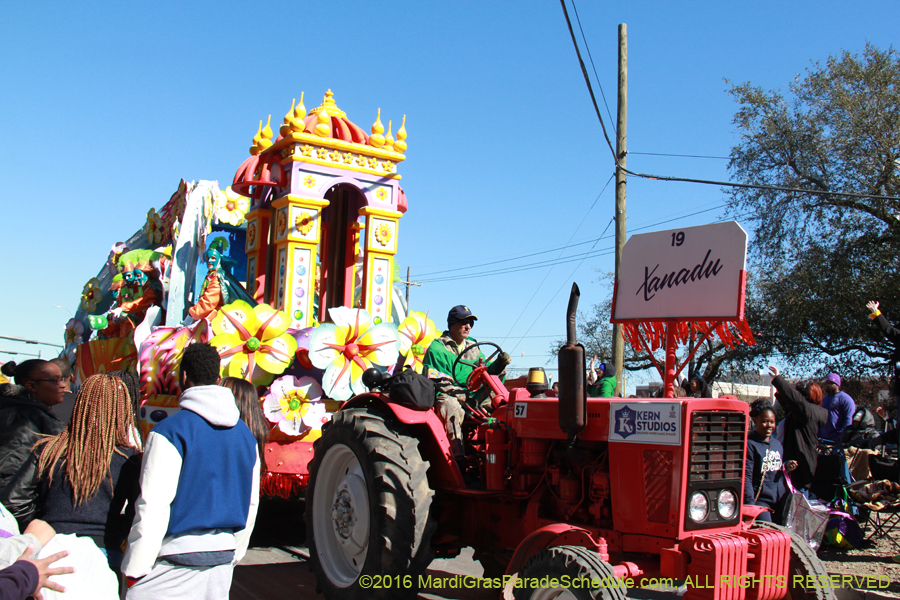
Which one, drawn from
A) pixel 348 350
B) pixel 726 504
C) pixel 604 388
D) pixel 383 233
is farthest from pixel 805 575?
pixel 383 233

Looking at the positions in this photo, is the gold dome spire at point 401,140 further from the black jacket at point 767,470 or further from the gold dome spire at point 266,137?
the black jacket at point 767,470

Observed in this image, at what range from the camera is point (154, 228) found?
1028 centimetres

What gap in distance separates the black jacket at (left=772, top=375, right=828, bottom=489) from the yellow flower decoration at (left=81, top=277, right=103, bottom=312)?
10204mm

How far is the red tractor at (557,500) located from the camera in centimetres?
337

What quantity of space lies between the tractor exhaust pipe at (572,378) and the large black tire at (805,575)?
129cm

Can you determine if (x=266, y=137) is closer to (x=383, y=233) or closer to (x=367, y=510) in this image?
(x=383, y=233)

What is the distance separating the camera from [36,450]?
8.94 ft

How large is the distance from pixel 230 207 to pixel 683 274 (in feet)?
22.8

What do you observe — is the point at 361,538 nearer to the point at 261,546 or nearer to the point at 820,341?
the point at 261,546

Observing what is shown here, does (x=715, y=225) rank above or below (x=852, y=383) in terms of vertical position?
above

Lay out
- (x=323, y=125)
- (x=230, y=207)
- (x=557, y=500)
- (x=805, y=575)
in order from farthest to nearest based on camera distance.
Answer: (x=230, y=207) → (x=323, y=125) → (x=557, y=500) → (x=805, y=575)

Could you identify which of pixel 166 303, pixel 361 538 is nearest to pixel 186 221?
pixel 166 303

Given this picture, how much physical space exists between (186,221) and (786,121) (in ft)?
46.5

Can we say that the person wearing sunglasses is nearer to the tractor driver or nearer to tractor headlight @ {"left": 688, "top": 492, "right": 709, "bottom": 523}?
the tractor driver
